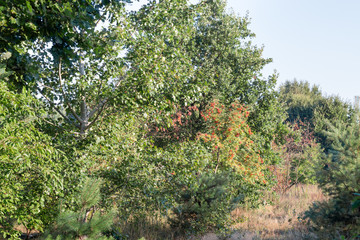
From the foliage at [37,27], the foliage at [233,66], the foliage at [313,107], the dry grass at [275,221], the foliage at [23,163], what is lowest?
the dry grass at [275,221]

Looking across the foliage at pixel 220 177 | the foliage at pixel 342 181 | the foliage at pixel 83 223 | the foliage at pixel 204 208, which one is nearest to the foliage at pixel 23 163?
the foliage at pixel 83 223

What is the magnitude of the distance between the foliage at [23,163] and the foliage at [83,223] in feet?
1.07

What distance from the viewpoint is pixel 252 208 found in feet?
39.1

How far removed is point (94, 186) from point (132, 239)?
343 centimetres

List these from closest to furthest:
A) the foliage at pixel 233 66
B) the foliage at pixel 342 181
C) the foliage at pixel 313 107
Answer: the foliage at pixel 342 181, the foliage at pixel 233 66, the foliage at pixel 313 107

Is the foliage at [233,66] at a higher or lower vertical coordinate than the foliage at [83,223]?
higher

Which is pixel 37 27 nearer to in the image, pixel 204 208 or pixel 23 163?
pixel 23 163

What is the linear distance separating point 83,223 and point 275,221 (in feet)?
22.6

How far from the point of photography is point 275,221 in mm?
9859

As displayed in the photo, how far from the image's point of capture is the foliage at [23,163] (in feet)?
13.0

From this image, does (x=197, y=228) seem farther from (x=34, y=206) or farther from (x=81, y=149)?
(x=34, y=206)

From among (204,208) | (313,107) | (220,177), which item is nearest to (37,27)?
(204,208)

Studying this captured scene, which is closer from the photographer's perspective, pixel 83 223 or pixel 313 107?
pixel 83 223

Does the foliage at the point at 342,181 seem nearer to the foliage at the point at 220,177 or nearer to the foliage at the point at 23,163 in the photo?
the foliage at the point at 220,177
